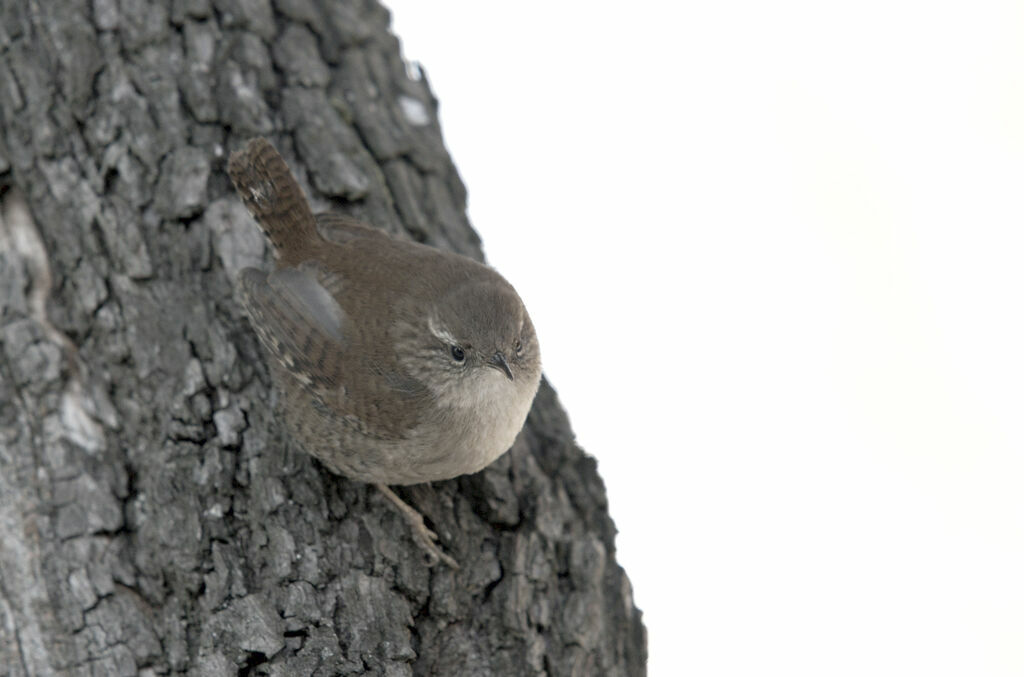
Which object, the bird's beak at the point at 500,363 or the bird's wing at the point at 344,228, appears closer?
the bird's beak at the point at 500,363

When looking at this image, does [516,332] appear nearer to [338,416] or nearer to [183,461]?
[338,416]

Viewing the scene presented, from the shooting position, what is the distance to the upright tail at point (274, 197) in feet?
11.0

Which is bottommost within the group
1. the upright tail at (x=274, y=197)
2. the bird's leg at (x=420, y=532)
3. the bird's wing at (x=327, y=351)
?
the bird's leg at (x=420, y=532)

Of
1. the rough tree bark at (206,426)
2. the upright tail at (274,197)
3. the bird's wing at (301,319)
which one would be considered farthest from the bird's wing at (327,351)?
the rough tree bark at (206,426)

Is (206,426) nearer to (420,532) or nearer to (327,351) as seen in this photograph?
(327,351)

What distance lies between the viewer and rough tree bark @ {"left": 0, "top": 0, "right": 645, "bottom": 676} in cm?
284

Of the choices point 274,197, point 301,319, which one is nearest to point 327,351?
point 301,319

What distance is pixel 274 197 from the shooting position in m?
3.35

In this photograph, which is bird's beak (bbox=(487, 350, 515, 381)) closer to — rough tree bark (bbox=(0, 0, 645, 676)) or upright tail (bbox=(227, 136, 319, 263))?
rough tree bark (bbox=(0, 0, 645, 676))

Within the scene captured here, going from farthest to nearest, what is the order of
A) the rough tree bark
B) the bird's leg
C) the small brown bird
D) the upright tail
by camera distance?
the upright tail → the small brown bird → the bird's leg → the rough tree bark

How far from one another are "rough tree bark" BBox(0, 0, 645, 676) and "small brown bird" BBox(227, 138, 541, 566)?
0.18 metres

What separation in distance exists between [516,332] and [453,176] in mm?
1177

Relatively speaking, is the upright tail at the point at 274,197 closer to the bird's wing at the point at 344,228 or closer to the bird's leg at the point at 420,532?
the bird's wing at the point at 344,228

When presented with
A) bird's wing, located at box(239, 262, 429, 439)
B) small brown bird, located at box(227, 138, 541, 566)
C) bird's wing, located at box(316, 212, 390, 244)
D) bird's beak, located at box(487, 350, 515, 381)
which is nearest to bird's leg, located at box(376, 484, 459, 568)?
small brown bird, located at box(227, 138, 541, 566)
